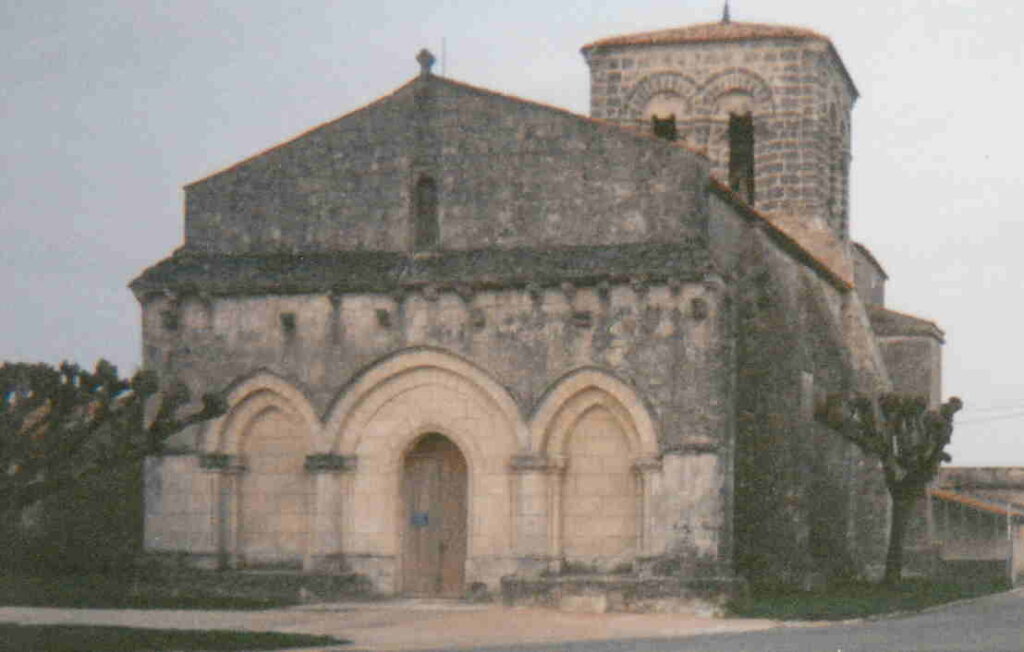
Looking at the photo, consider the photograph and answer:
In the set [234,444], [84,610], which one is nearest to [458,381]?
[234,444]

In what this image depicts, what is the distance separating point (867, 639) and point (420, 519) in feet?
31.1

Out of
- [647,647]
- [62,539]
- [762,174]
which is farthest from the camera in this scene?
[762,174]

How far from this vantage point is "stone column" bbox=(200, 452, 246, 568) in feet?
94.8

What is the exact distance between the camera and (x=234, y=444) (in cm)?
2909

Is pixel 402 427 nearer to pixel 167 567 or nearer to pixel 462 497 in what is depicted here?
pixel 462 497

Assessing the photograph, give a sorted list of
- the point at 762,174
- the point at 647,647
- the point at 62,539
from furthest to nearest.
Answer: the point at 762,174 → the point at 62,539 → the point at 647,647


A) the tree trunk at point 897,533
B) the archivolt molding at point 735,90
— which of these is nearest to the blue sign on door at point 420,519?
the tree trunk at point 897,533

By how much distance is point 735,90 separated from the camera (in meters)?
39.9

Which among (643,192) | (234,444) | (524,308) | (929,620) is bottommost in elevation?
(929,620)

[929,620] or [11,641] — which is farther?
[929,620]

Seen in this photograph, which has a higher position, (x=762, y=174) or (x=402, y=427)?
(x=762, y=174)

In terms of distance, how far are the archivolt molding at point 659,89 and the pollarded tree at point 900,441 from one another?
8.72 m

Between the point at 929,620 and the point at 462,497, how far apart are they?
7186mm

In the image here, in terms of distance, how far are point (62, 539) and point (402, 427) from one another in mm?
8164
